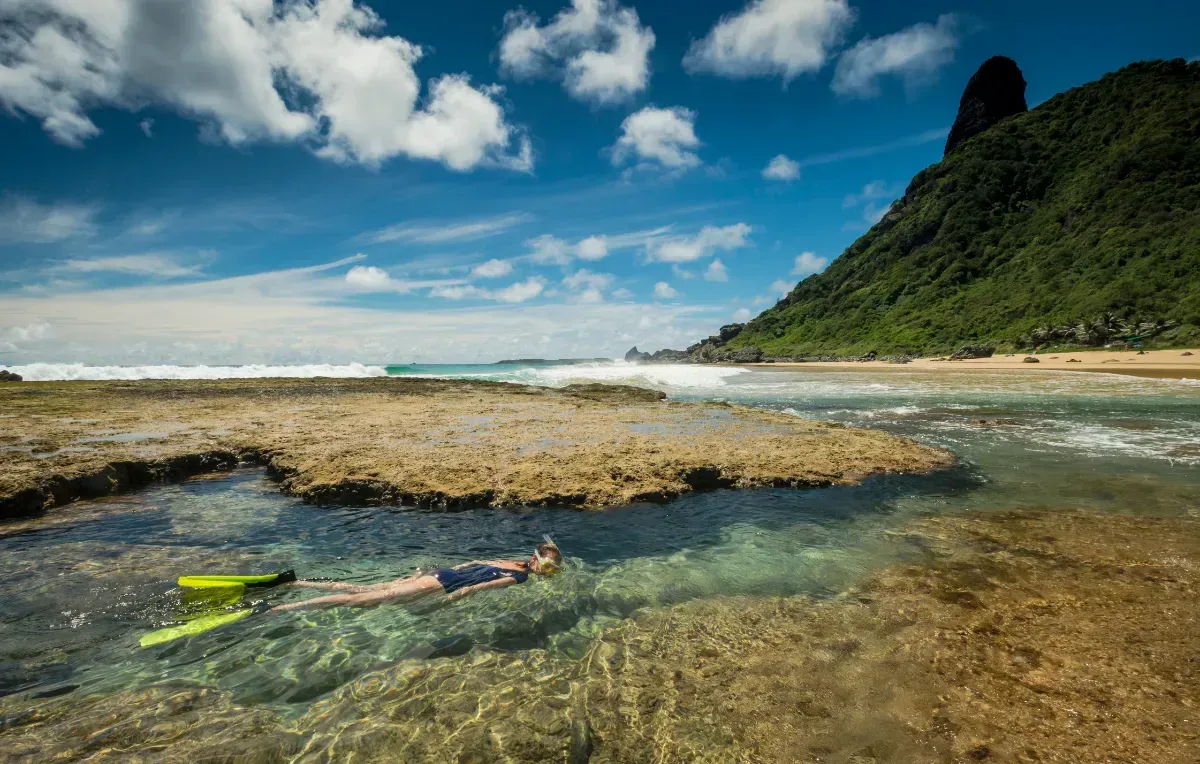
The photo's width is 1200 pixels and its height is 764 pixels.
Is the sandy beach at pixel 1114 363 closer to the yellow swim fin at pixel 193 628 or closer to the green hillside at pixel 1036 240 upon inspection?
the green hillside at pixel 1036 240

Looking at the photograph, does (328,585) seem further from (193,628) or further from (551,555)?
(551,555)

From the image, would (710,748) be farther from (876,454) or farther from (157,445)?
(157,445)

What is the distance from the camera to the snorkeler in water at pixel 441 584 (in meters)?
6.68

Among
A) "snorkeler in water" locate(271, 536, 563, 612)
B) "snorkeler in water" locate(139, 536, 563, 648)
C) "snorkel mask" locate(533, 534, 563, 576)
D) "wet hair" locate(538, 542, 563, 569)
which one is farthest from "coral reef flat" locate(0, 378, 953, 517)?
"snorkeler in water" locate(139, 536, 563, 648)

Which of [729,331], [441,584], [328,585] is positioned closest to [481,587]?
[441,584]

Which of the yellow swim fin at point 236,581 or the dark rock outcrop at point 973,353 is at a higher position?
the dark rock outcrop at point 973,353

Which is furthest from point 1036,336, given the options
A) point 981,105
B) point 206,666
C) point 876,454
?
point 981,105

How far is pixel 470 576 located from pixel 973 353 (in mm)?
79751

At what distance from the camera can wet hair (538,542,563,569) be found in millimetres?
7672

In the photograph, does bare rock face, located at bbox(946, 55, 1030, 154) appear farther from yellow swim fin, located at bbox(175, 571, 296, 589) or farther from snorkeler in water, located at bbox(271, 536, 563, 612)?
yellow swim fin, located at bbox(175, 571, 296, 589)

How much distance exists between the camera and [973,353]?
6656 cm

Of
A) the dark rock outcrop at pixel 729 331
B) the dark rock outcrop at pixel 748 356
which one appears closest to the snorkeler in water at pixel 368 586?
the dark rock outcrop at pixel 748 356

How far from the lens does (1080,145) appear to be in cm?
10550

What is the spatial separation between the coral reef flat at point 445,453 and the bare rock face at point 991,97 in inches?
6956
